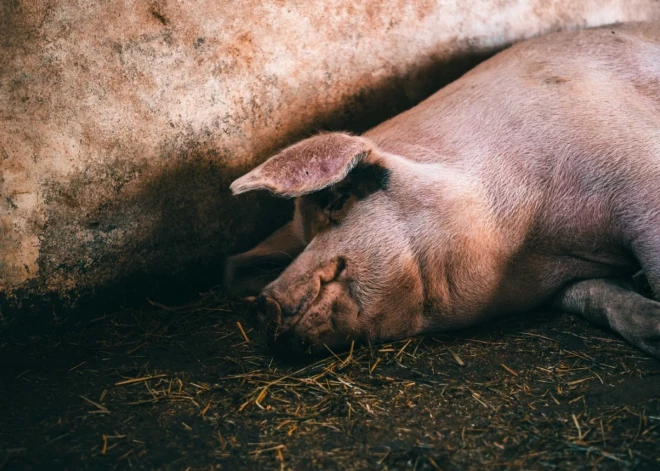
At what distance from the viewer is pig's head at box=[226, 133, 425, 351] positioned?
9.40ft

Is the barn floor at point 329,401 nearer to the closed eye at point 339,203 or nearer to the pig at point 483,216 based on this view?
the pig at point 483,216

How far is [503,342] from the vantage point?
9.88 ft

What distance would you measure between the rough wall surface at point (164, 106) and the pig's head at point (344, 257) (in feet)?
2.46

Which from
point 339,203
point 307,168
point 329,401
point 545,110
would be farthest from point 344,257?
point 545,110

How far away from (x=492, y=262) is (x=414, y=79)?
1.53 metres

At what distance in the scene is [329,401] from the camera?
2598mm

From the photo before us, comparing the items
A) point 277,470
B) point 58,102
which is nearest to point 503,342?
point 277,470

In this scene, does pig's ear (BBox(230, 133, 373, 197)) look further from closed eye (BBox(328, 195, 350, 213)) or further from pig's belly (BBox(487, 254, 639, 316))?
pig's belly (BBox(487, 254, 639, 316))

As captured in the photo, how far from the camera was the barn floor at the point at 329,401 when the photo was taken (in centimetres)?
224

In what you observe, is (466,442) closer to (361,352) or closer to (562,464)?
(562,464)

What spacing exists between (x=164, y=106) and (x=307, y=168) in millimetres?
938

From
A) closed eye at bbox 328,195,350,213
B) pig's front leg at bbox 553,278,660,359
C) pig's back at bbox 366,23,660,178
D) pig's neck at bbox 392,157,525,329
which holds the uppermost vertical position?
pig's back at bbox 366,23,660,178

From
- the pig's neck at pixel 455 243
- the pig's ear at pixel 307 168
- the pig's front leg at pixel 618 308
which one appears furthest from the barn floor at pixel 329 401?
the pig's ear at pixel 307 168

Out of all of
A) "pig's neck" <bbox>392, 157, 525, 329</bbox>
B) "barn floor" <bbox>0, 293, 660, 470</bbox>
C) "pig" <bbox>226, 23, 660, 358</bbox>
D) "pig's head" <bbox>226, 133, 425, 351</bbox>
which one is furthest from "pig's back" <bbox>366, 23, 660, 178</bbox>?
"barn floor" <bbox>0, 293, 660, 470</bbox>
